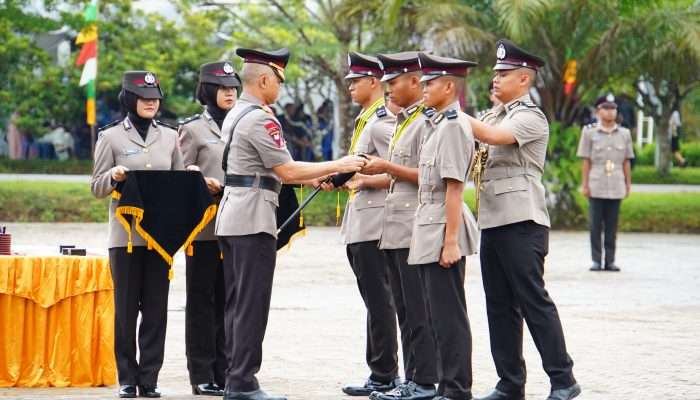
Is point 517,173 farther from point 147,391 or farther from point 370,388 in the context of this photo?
point 147,391

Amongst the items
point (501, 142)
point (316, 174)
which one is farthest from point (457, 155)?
point (316, 174)

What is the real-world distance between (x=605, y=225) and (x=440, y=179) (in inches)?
398

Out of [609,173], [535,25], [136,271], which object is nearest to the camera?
[136,271]

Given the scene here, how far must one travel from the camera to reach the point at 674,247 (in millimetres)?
21422

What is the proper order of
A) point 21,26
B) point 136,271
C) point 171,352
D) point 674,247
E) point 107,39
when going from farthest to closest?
point 107,39 → point 21,26 → point 674,247 → point 171,352 → point 136,271

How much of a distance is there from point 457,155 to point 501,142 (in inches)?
14.9

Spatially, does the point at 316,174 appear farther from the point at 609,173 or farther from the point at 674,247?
the point at 674,247

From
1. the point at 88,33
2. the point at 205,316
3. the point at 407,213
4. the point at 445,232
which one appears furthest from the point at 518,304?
the point at 88,33

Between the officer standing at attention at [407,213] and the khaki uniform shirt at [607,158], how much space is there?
947cm

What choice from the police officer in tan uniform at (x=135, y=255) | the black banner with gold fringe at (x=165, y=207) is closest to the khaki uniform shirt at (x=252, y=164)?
the black banner with gold fringe at (x=165, y=207)

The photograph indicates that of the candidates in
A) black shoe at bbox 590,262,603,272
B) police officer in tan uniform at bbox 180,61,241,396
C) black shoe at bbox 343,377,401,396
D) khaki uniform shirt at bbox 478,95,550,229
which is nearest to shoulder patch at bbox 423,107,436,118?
khaki uniform shirt at bbox 478,95,550,229

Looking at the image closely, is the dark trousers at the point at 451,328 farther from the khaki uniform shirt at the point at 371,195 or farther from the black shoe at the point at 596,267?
the black shoe at the point at 596,267

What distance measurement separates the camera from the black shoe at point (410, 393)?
8344 mm

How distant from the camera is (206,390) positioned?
890 centimetres
